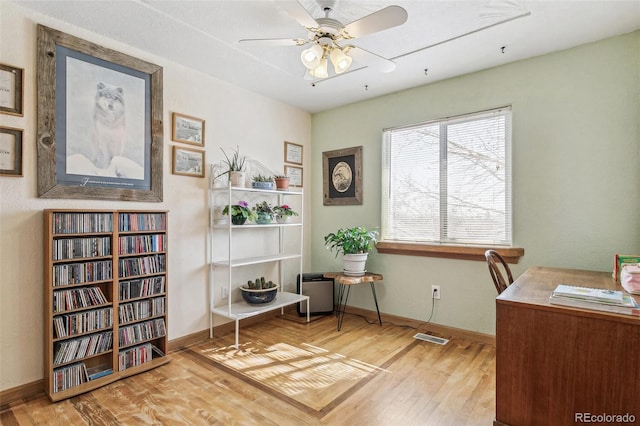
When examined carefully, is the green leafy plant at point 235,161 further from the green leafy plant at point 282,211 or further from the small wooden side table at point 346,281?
the small wooden side table at point 346,281

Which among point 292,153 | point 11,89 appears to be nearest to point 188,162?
point 11,89

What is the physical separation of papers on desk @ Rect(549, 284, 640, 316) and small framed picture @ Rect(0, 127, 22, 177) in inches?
121

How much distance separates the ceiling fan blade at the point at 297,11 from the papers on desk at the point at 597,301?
1818mm

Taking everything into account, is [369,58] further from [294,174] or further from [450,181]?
[294,174]

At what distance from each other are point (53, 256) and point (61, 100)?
105cm

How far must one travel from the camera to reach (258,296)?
10.1 ft

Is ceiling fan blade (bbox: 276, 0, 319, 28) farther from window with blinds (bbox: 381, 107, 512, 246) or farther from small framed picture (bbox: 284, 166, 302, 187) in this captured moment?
small framed picture (bbox: 284, 166, 302, 187)

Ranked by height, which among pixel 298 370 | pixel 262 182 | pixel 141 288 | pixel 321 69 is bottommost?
pixel 298 370

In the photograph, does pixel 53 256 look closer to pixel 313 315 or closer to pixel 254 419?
pixel 254 419

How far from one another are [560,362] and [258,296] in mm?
2337

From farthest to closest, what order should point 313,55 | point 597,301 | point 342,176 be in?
1. point 342,176
2. point 313,55
3. point 597,301

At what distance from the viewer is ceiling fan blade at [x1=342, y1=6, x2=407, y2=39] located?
61.4 inches

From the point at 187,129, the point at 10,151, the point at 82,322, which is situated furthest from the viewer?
the point at 187,129

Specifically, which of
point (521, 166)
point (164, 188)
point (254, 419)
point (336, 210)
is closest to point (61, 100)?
point (164, 188)
